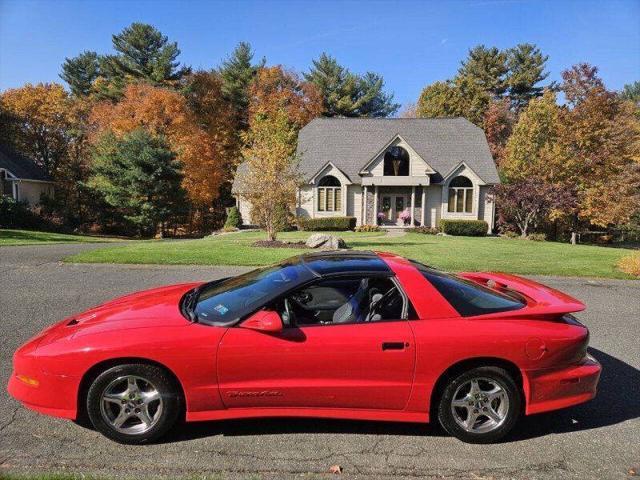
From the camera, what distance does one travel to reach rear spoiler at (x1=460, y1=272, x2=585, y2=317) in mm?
3736

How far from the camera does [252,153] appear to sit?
16.9 metres

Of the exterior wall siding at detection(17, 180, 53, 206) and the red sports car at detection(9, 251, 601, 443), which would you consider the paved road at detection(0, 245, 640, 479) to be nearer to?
the red sports car at detection(9, 251, 601, 443)

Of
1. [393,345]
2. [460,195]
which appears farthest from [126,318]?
[460,195]

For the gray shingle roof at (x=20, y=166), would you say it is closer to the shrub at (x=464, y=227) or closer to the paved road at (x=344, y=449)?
the shrub at (x=464, y=227)

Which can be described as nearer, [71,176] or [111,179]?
[111,179]

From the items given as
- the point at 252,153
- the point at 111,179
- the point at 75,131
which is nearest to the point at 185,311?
the point at 252,153

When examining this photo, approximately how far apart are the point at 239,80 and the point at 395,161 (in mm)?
22187

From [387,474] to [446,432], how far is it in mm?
820

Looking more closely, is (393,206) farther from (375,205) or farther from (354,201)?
(354,201)

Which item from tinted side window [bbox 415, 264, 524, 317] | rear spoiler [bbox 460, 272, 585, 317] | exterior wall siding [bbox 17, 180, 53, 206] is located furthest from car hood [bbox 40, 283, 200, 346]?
exterior wall siding [bbox 17, 180, 53, 206]

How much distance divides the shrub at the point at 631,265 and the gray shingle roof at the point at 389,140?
64.4ft

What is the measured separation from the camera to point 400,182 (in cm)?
3119

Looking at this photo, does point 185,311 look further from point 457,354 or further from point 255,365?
point 457,354

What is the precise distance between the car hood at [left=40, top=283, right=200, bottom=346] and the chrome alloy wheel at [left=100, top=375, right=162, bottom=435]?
429 millimetres
